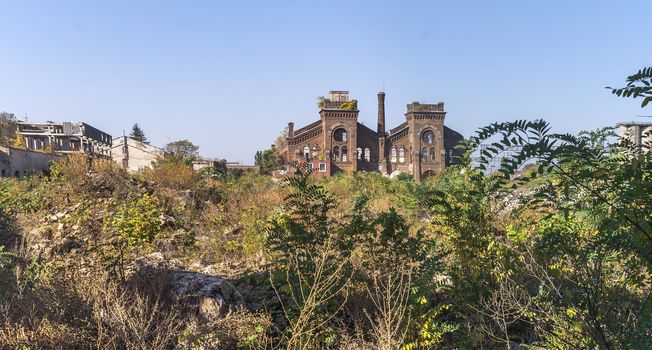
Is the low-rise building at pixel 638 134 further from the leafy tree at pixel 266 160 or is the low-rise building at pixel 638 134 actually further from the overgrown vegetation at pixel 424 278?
the leafy tree at pixel 266 160

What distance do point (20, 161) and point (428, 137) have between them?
32.7 meters

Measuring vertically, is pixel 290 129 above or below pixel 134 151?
above

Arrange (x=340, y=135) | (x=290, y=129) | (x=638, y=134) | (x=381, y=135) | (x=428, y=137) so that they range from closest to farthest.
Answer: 1. (x=638, y=134)
2. (x=290, y=129)
3. (x=340, y=135)
4. (x=428, y=137)
5. (x=381, y=135)

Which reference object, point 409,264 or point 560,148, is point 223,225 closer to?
point 409,264

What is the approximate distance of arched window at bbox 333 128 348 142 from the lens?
40062 mm

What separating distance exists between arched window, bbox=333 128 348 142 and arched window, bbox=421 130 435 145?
7.75 metres

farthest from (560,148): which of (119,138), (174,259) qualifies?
Result: (119,138)

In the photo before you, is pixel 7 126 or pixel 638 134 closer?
pixel 638 134

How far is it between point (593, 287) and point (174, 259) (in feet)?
20.1

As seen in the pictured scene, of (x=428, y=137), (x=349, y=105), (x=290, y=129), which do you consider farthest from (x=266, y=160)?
(x=428, y=137)

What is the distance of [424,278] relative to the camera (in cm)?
382

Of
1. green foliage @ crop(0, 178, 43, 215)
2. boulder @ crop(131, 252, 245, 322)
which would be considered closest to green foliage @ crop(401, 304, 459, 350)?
boulder @ crop(131, 252, 245, 322)

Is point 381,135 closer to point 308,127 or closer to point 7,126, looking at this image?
point 308,127

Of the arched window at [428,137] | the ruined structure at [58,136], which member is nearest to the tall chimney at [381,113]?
the arched window at [428,137]
